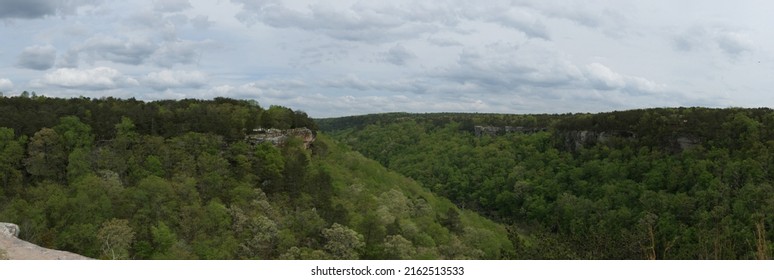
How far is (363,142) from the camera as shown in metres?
119

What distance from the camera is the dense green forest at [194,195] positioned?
30188 mm

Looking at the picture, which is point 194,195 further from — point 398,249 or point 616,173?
point 616,173

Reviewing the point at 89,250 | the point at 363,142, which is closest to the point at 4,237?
the point at 89,250

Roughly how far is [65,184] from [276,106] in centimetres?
2552

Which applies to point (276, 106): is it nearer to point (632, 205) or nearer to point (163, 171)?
point (163, 171)

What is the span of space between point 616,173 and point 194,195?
46039 mm

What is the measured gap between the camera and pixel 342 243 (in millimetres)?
32000

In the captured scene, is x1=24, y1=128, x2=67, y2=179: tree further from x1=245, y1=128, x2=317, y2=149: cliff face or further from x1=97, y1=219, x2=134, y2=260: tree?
x1=245, y1=128, x2=317, y2=149: cliff face


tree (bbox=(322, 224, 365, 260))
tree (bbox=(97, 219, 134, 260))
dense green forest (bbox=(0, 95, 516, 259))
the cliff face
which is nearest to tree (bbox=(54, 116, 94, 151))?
dense green forest (bbox=(0, 95, 516, 259))

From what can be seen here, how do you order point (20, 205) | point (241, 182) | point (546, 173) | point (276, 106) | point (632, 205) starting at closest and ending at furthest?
point (20, 205) < point (241, 182) < point (632, 205) < point (276, 106) < point (546, 173)

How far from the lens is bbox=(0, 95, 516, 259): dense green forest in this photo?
30188 mm

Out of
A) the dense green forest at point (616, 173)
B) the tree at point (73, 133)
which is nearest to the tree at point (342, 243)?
the dense green forest at point (616, 173)

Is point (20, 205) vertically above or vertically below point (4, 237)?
below

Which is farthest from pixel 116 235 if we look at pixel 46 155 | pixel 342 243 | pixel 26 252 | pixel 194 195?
pixel 26 252
